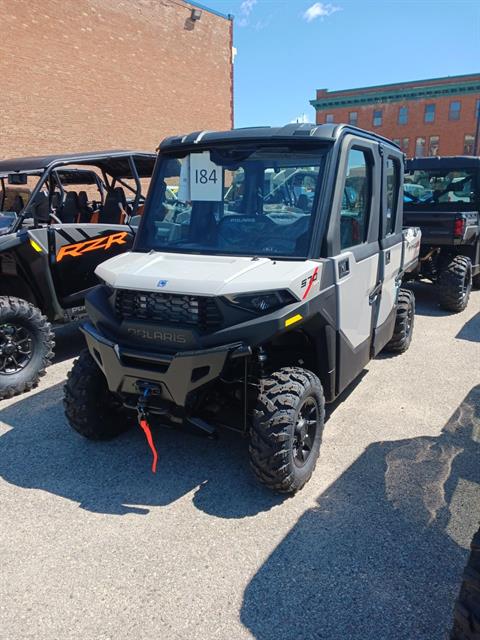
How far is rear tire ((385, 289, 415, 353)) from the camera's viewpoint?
218 inches

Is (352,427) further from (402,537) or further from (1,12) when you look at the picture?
(1,12)

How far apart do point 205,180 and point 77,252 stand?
2372 mm

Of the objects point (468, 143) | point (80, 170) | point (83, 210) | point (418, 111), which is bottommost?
point (83, 210)

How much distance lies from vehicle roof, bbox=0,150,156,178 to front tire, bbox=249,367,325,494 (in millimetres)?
3660

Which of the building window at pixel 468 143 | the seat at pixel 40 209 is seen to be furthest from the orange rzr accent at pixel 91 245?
the building window at pixel 468 143

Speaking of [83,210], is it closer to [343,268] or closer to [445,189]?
[343,268]

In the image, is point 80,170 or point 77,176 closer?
point 80,170

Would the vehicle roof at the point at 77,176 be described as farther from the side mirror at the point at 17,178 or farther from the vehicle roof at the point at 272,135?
the vehicle roof at the point at 272,135

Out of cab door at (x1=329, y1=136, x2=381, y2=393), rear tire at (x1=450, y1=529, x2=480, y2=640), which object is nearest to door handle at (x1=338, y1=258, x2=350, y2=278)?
cab door at (x1=329, y1=136, x2=381, y2=393)

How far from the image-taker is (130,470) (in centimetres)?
347

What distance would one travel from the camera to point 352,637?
219cm

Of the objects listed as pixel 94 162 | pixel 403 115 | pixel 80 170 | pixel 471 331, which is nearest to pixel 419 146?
pixel 403 115

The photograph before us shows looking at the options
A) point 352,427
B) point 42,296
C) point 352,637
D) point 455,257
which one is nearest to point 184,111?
point 455,257

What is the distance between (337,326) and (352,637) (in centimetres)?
177
